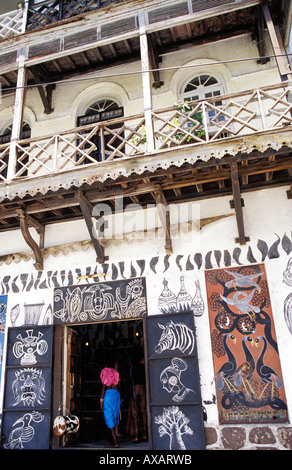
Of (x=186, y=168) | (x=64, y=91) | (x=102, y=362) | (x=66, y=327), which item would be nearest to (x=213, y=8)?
(x=186, y=168)

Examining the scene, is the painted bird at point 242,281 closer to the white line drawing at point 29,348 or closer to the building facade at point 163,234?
the building facade at point 163,234

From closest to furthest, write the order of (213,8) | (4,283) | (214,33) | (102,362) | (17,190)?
(17,190) < (213,8) < (4,283) < (214,33) < (102,362)

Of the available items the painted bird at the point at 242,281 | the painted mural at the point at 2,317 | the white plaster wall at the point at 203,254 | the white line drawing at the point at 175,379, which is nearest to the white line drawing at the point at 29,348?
the painted mural at the point at 2,317

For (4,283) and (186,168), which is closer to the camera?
(186,168)

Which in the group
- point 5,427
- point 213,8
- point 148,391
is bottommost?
point 5,427

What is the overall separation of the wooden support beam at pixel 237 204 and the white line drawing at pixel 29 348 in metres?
4.14

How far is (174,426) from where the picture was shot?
596cm

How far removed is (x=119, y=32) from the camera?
7637 mm

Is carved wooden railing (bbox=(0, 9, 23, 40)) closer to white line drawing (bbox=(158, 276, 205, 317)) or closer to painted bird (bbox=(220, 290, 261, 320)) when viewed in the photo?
white line drawing (bbox=(158, 276, 205, 317))

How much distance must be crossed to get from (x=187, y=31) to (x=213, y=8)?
1207 mm

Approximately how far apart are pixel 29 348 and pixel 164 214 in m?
3.63

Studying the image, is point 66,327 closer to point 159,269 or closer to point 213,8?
point 159,269

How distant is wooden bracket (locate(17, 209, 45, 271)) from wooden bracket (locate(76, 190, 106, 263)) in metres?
1.25

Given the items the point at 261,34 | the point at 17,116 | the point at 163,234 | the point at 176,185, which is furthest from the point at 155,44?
the point at 163,234
